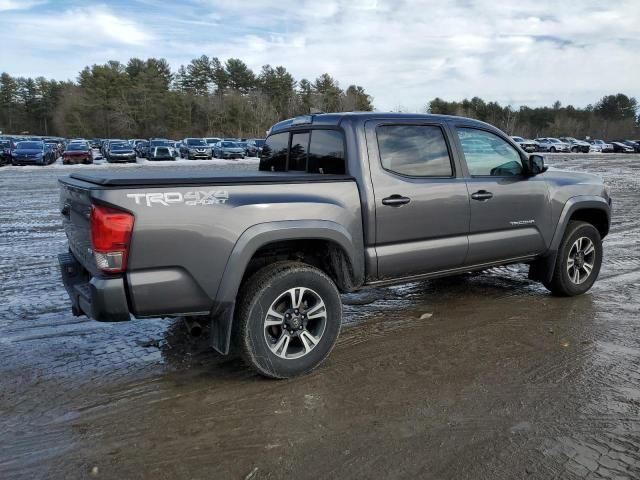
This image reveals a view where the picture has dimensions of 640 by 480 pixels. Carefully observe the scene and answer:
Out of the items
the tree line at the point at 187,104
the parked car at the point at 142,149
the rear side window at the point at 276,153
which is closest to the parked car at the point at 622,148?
the tree line at the point at 187,104

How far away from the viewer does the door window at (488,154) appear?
16.0 feet

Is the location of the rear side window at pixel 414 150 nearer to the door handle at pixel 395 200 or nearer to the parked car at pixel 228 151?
the door handle at pixel 395 200

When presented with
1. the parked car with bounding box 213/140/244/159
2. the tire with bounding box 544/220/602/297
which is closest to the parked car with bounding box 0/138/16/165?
the parked car with bounding box 213/140/244/159

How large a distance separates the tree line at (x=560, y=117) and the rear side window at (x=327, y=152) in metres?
87.1

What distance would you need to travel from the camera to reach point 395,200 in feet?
13.8

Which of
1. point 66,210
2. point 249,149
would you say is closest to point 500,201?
point 66,210

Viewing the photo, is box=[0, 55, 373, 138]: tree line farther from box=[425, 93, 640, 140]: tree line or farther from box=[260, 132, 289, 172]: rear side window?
box=[260, 132, 289, 172]: rear side window

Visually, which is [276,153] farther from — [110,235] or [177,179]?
[110,235]

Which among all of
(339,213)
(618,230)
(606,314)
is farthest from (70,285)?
(618,230)

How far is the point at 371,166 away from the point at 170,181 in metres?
1.63

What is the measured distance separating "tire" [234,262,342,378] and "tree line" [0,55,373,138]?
73.7m

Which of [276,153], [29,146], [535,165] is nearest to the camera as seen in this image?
[535,165]

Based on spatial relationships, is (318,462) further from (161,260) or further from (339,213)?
→ (339,213)

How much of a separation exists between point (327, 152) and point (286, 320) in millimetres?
1520
